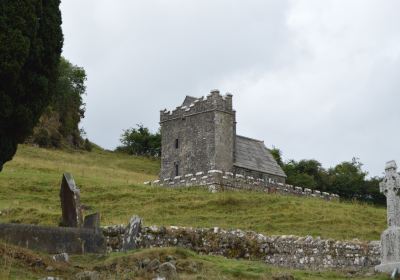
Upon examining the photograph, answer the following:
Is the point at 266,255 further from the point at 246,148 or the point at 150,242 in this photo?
the point at 246,148

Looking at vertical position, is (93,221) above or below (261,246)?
above

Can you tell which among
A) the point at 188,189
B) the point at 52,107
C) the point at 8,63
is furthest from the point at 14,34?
the point at 52,107

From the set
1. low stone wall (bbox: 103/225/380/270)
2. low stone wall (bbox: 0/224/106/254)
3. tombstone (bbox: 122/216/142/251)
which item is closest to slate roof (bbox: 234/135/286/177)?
low stone wall (bbox: 103/225/380/270)

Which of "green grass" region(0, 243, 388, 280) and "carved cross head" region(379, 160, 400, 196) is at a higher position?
"carved cross head" region(379, 160, 400, 196)

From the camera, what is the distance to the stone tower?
56.1m

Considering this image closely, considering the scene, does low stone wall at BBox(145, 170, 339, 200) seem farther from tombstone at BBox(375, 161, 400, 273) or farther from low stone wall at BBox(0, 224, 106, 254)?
low stone wall at BBox(0, 224, 106, 254)

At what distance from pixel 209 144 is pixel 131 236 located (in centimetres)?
3454

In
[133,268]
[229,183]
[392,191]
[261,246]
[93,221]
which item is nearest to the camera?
[133,268]

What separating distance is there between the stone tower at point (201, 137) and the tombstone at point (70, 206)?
33.3 metres

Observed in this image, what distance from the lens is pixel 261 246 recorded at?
2409 cm

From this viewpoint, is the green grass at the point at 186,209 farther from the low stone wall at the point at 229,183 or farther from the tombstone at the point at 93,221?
the tombstone at the point at 93,221

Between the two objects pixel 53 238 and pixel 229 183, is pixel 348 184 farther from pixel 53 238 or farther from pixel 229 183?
pixel 53 238

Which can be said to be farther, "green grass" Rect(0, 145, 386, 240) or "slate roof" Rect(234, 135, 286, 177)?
"slate roof" Rect(234, 135, 286, 177)

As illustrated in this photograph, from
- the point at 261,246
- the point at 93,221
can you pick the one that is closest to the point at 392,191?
the point at 261,246
